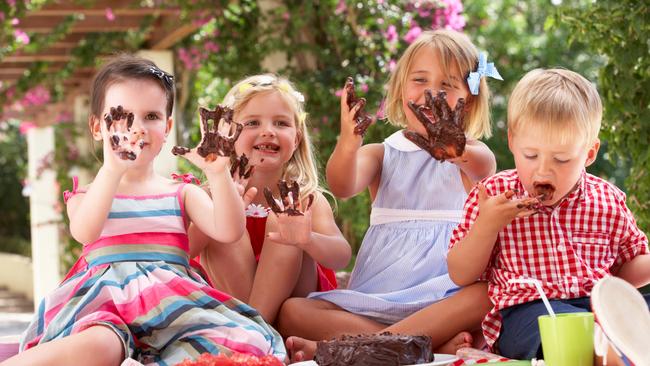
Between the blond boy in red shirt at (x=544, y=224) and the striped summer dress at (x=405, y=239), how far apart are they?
0.38 meters

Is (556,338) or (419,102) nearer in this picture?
(556,338)

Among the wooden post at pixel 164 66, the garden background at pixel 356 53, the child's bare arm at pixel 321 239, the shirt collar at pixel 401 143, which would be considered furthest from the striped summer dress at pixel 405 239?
the wooden post at pixel 164 66

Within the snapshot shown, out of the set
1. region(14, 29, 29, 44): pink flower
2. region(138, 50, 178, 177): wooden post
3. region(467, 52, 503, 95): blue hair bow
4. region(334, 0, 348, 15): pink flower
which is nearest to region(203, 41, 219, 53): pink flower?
region(334, 0, 348, 15): pink flower

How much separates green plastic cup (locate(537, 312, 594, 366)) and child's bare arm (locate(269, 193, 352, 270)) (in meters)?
1.01

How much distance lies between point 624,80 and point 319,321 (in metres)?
1.64

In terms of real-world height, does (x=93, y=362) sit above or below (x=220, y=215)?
below

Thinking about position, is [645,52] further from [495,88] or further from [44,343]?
[495,88]

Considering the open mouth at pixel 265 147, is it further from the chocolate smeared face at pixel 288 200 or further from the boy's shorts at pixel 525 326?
the boy's shorts at pixel 525 326

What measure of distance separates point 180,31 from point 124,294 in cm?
543

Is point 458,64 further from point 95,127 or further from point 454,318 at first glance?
point 95,127

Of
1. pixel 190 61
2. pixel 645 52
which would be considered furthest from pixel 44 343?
pixel 190 61

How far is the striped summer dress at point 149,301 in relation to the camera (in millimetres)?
2629

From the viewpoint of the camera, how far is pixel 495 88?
29.4 feet

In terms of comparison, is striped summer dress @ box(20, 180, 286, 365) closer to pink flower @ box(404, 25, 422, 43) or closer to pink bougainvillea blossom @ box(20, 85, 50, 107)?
pink flower @ box(404, 25, 422, 43)
